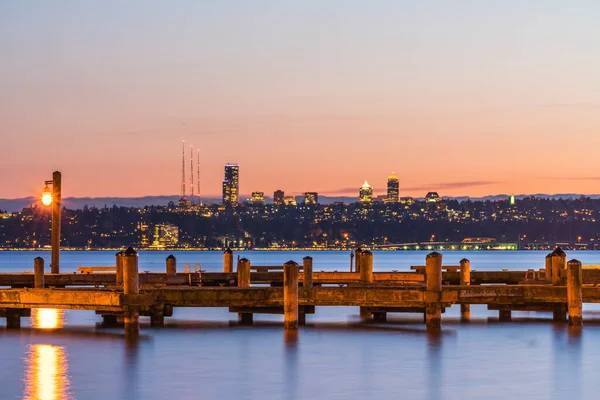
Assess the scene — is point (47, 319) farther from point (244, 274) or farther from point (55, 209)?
point (244, 274)

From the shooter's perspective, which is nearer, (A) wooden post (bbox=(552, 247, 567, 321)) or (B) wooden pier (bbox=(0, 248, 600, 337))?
(B) wooden pier (bbox=(0, 248, 600, 337))

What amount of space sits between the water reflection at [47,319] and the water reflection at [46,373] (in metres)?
6.99

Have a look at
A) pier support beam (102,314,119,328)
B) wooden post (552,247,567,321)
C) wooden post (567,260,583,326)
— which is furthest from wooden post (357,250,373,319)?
pier support beam (102,314,119,328)

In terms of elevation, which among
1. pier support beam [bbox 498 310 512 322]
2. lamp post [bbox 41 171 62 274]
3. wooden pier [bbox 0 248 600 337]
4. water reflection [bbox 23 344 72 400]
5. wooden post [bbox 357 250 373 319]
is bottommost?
water reflection [bbox 23 344 72 400]

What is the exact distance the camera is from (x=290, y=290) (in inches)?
1337

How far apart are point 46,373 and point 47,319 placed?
16351 millimetres

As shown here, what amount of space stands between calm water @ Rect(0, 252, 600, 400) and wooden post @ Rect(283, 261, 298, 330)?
31.5 inches

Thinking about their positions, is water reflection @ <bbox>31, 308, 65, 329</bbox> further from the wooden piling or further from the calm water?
the wooden piling

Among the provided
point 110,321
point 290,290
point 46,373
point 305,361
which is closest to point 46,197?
point 110,321

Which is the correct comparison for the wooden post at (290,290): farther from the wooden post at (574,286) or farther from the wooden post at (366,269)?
the wooden post at (574,286)

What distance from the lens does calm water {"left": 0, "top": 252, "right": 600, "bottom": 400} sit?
2717cm

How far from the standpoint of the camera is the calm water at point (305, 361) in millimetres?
27172

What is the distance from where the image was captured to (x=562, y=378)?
30000 mm

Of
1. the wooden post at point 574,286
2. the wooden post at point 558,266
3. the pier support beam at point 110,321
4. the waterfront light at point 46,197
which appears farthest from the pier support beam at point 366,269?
the waterfront light at point 46,197
